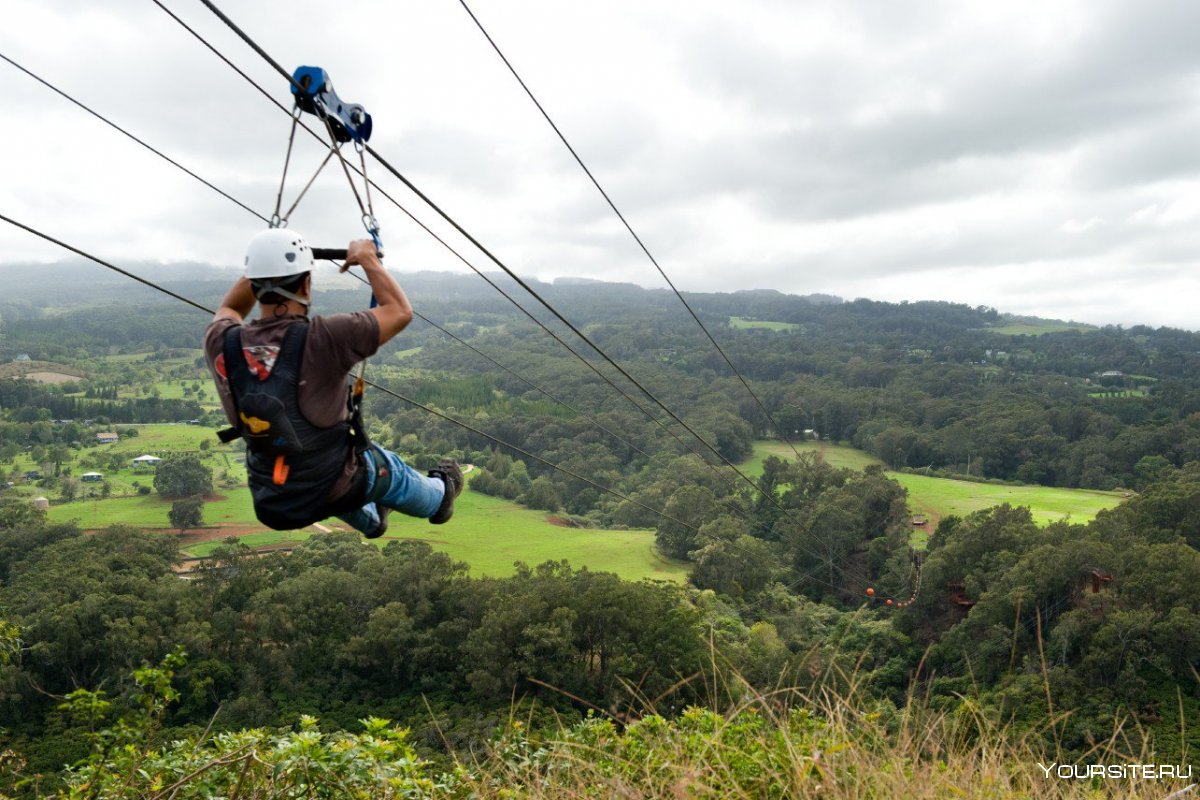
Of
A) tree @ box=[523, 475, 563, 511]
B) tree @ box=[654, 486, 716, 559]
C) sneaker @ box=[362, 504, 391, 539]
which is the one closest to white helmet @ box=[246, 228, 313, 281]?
sneaker @ box=[362, 504, 391, 539]

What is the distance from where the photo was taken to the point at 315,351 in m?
2.56

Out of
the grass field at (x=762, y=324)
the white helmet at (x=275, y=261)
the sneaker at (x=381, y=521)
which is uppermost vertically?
the grass field at (x=762, y=324)

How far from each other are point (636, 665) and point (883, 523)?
832 inches

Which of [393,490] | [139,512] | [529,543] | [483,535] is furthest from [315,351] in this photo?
[139,512]

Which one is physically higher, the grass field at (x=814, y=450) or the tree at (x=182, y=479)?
the grass field at (x=814, y=450)

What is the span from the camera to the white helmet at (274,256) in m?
2.69

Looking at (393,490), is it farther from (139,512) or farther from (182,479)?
(182,479)

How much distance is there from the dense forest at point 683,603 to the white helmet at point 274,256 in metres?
1.78

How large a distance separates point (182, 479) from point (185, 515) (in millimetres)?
6374

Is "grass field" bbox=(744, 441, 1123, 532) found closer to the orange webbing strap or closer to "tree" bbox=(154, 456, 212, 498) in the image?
the orange webbing strap

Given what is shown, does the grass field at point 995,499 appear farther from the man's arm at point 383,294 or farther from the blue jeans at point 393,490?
the man's arm at point 383,294

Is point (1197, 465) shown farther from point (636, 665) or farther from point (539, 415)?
point (539, 415)

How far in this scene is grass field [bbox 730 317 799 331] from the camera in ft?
484

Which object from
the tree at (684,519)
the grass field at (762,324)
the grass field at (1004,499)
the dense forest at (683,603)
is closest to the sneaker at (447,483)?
the dense forest at (683,603)
